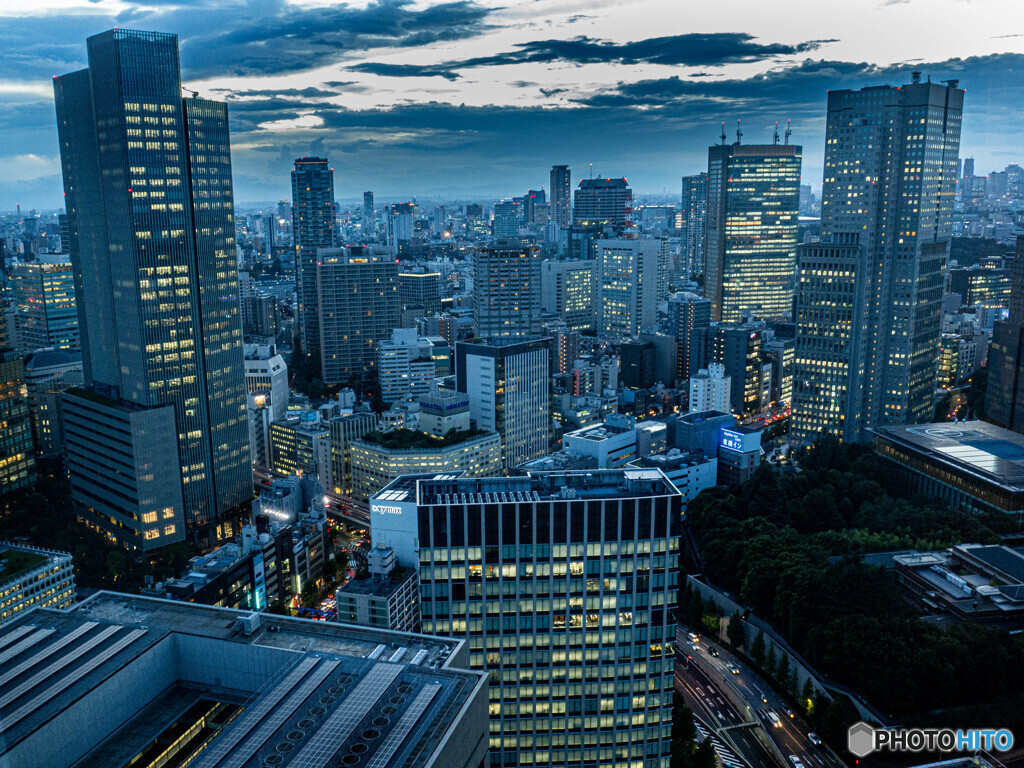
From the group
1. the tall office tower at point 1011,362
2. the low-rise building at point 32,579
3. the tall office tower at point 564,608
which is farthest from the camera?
the tall office tower at point 1011,362

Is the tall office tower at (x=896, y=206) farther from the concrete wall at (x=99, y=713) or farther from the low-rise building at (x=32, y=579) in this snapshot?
the concrete wall at (x=99, y=713)

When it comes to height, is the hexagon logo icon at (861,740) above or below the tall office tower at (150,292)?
below

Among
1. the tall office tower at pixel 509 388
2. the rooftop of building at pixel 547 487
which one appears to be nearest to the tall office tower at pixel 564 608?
the rooftop of building at pixel 547 487

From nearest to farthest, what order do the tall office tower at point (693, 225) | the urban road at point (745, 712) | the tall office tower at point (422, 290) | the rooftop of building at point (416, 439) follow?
the urban road at point (745, 712) < the rooftop of building at point (416, 439) < the tall office tower at point (422, 290) < the tall office tower at point (693, 225)

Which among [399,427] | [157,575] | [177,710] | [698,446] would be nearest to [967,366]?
[698,446]

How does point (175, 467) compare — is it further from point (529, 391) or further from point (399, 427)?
point (529, 391)

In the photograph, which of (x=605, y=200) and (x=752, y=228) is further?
(x=605, y=200)

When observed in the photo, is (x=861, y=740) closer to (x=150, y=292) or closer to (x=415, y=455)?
(x=415, y=455)

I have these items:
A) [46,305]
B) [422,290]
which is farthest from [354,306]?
[46,305]
